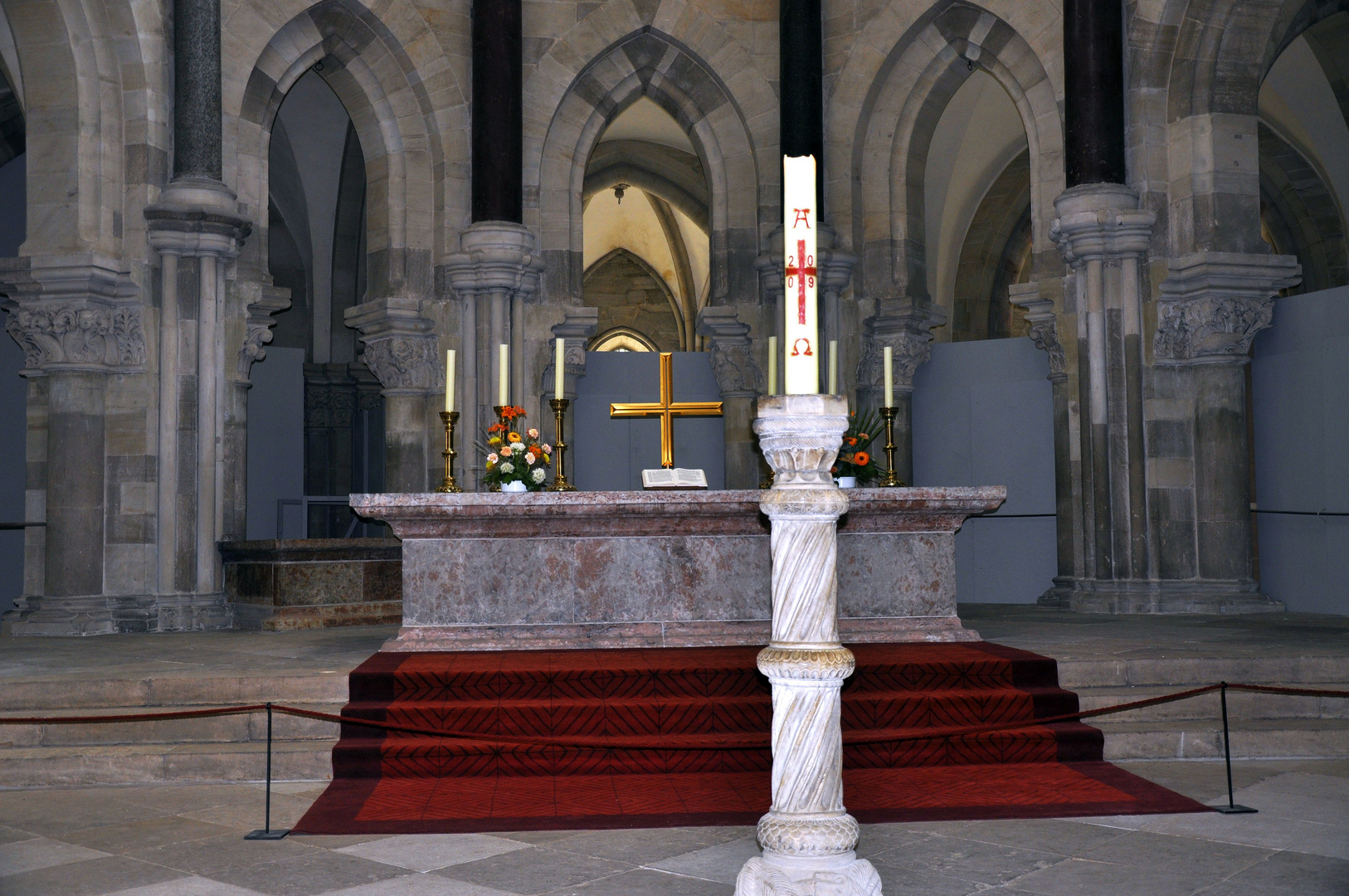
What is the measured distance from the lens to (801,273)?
14.1 ft

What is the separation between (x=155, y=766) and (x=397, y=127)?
8.34 meters

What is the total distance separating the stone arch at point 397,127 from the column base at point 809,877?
32.0 feet

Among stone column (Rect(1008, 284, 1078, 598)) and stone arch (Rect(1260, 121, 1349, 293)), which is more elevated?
stone arch (Rect(1260, 121, 1349, 293))

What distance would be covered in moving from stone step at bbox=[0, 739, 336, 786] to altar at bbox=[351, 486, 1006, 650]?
167 centimetres

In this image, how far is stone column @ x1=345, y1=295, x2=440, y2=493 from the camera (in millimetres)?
12914

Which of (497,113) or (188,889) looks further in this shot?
(497,113)

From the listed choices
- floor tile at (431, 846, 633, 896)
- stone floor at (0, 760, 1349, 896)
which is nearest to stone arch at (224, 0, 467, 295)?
stone floor at (0, 760, 1349, 896)

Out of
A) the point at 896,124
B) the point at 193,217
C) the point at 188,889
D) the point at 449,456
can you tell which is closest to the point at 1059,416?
the point at 896,124

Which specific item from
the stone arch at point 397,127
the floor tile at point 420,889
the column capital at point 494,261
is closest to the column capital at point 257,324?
the stone arch at point 397,127

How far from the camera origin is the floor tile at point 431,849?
5.04 metres

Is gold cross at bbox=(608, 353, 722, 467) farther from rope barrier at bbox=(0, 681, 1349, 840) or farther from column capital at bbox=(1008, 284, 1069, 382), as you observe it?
column capital at bbox=(1008, 284, 1069, 382)

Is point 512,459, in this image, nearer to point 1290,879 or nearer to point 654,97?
point 1290,879

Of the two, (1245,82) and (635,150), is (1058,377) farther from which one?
(635,150)

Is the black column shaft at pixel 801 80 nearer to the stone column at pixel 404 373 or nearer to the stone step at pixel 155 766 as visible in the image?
the stone column at pixel 404 373
